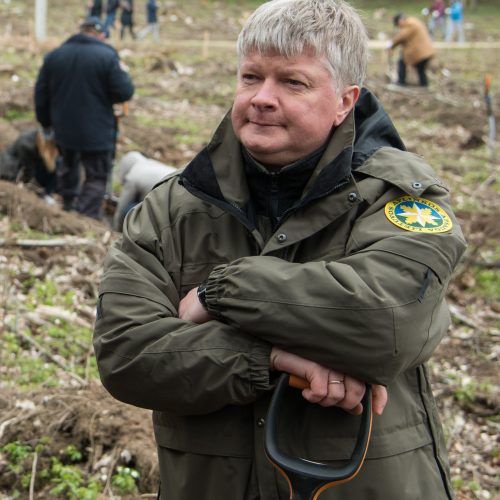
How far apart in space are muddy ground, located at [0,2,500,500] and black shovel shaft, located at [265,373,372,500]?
2171 millimetres

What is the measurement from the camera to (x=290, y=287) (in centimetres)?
194

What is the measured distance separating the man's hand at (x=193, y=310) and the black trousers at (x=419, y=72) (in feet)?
56.5

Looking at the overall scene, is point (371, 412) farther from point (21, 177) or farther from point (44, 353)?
point (21, 177)

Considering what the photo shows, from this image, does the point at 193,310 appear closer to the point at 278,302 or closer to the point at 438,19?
the point at 278,302

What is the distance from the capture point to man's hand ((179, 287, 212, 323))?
2.09 m

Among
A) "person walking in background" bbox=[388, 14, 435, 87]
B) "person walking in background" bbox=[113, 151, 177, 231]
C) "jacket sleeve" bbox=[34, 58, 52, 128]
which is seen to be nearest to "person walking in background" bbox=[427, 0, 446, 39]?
"person walking in background" bbox=[388, 14, 435, 87]

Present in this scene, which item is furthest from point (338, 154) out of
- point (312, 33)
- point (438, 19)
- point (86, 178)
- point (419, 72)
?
point (438, 19)

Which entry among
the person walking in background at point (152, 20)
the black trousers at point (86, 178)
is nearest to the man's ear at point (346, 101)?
the black trousers at point (86, 178)

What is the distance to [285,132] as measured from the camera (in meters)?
2.12

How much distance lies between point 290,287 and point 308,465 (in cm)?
43

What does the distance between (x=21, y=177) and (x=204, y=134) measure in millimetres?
4574

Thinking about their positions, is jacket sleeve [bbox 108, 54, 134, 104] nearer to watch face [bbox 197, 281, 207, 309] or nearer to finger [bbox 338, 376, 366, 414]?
watch face [bbox 197, 281, 207, 309]

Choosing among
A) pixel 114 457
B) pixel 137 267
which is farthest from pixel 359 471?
pixel 114 457

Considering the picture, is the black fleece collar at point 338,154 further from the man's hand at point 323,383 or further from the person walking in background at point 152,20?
the person walking in background at point 152,20
